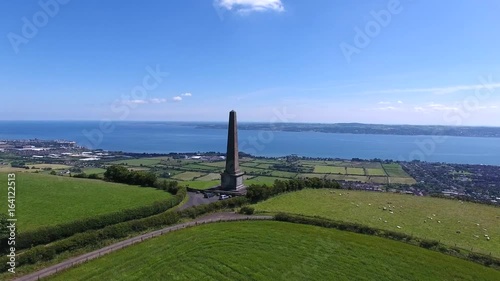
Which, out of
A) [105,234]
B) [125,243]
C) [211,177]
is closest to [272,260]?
[125,243]

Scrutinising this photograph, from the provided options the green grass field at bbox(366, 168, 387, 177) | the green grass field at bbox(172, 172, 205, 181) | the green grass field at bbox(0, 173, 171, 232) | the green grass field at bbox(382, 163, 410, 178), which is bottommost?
the green grass field at bbox(382, 163, 410, 178)

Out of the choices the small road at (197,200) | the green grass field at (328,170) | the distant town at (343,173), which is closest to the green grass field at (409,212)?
the small road at (197,200)

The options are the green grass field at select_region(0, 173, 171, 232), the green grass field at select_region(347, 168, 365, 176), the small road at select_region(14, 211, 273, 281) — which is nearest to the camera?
the small road at select_region(14, 211, 273, 281)

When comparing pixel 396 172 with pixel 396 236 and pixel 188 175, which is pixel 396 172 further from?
pixel 396 236

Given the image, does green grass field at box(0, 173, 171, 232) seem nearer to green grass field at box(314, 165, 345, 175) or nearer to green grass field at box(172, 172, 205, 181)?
green grass field at box(172, 172, 205, 181)

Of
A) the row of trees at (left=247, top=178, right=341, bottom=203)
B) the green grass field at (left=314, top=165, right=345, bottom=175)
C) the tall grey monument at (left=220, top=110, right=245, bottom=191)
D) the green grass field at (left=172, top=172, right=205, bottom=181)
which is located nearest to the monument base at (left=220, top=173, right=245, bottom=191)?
the tall grey monument at (left=220, top=110, right=245, bottom=191)

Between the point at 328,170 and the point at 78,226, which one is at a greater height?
the point at 78,226

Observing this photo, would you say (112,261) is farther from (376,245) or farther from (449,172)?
(449,172)
